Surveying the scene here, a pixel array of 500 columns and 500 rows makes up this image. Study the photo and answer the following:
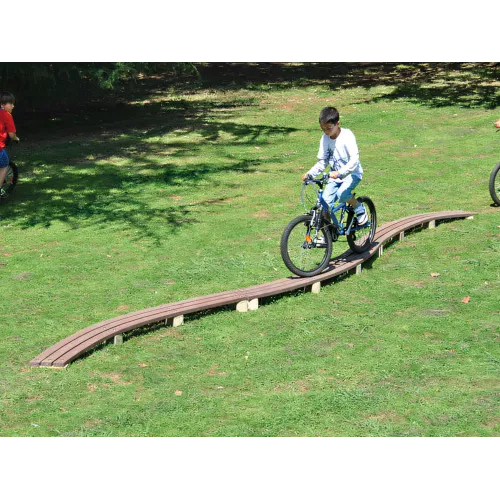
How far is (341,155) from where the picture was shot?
10445 millimetres

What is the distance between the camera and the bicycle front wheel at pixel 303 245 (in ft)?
33.5

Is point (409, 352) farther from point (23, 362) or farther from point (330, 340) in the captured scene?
point (23, 362)

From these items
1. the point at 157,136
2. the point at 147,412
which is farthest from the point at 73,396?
the point at 157,136

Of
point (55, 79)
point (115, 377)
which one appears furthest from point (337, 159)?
point (55, 79)

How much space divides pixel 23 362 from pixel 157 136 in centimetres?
1319

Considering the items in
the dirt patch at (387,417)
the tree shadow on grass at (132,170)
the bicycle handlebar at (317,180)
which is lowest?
the dirt patch at (387,417)

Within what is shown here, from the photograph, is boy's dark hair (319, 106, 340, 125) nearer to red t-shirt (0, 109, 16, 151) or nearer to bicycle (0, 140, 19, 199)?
red t-shirt (0, 109, 16, 151)

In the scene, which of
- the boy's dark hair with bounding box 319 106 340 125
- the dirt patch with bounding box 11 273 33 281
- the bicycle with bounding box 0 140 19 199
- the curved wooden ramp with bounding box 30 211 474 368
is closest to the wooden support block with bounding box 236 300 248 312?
the curved wooden ramp with bounding box 30 211 474 368

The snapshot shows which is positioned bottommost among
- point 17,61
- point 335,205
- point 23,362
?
point 23,362

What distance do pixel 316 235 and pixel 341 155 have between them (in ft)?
3.52

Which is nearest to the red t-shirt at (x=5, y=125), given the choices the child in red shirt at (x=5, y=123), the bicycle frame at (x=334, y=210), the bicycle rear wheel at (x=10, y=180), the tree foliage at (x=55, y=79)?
the child in red shirt at (x=5, y=123)

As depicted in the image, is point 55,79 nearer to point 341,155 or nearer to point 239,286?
point 239,286

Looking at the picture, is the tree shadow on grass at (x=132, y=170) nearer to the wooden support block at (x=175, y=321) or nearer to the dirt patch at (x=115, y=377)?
the wooden support block at (x=175, y=321)

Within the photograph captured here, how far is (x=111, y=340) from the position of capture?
9086 millimetres
